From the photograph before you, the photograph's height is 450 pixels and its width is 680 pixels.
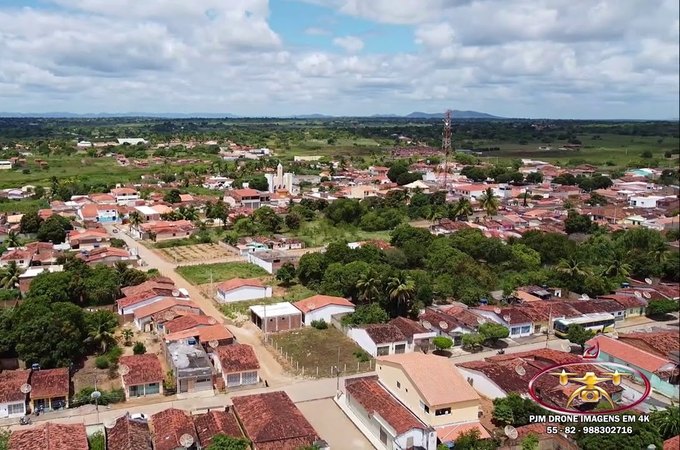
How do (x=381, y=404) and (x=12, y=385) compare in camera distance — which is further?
(x=12, y=385)

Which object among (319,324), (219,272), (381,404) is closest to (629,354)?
(381,404)

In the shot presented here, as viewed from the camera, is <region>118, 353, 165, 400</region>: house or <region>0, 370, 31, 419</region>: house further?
<region>118, 353, 165, 400</region>: house

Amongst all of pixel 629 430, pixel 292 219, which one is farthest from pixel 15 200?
pixel 629 430

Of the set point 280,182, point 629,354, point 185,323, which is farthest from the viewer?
point 280,182

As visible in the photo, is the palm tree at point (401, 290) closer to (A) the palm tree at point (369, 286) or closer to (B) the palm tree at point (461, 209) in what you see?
(A) the palm tree at point (369, 286)

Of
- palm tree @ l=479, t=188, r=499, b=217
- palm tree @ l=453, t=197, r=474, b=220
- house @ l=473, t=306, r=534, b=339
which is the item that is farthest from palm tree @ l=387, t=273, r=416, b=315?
palm tree @ l=479, t=188, r=499, b=217

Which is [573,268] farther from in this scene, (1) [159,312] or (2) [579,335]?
(1) [159,312]

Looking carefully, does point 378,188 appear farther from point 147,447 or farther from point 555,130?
point 555,130

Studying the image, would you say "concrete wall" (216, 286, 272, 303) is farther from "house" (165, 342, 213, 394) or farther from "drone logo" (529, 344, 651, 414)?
"drone logo" (529, 344, 651, 414)
